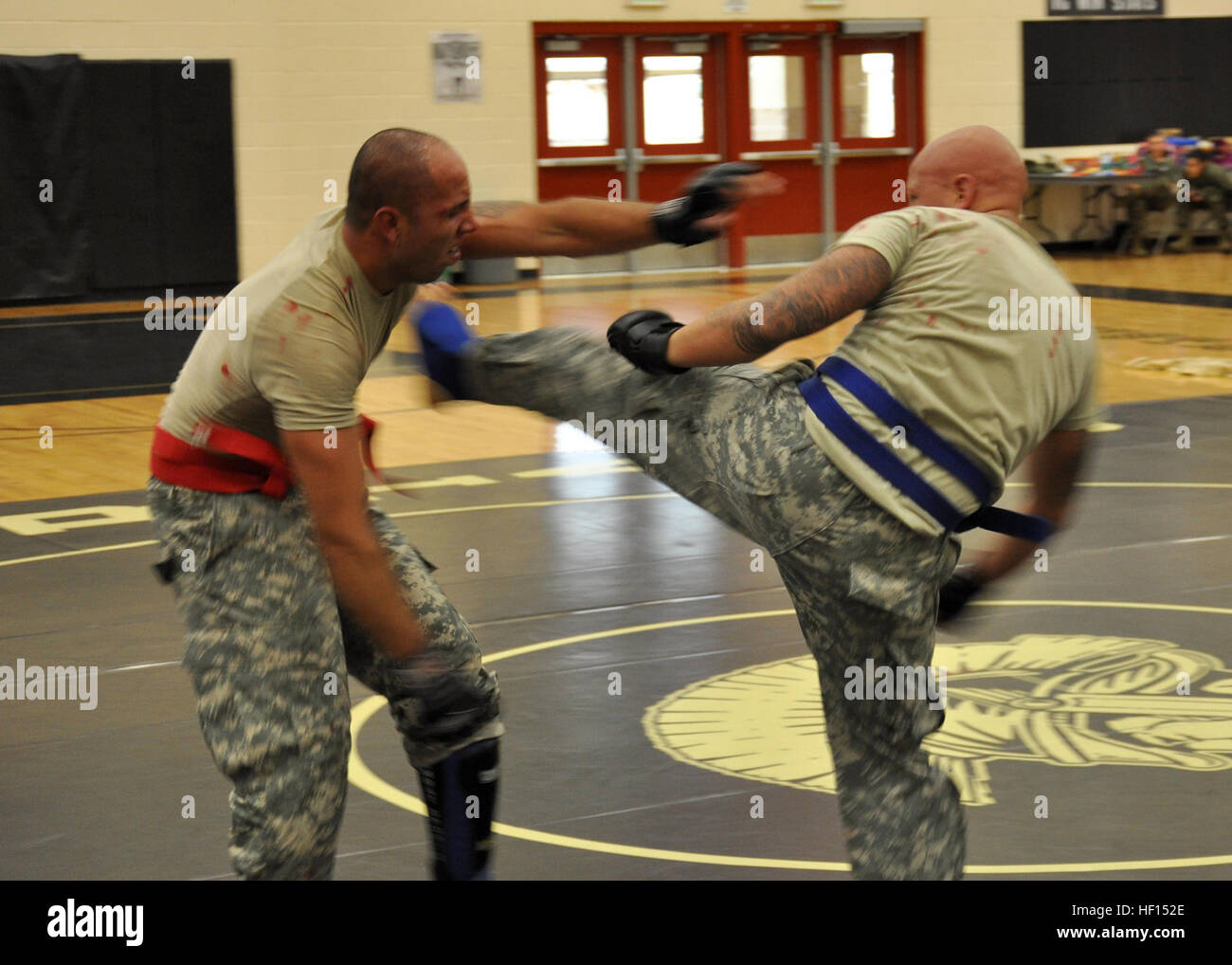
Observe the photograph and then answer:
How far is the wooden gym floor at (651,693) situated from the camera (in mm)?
4324

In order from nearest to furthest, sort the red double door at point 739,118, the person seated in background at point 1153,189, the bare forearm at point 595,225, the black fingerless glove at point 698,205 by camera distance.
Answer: the black fingerless glove at point 698,205
the bare forearm at point 595,225
the red double door at point 739,118
the person seated in background at point 1153,189

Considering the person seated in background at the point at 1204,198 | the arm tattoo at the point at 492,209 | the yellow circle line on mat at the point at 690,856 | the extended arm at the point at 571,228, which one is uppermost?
the person seated in background at the point at 1204,198

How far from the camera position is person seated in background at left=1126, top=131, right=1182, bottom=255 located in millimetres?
21062

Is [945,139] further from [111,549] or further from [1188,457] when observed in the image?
[1188,457]

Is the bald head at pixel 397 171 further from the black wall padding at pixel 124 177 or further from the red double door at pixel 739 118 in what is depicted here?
the red double door at pixel 739 118

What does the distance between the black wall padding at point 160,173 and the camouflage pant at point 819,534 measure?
15463 millimetres

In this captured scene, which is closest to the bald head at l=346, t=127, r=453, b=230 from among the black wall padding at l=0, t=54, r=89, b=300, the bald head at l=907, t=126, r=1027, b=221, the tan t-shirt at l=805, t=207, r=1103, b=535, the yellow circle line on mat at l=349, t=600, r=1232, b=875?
the tan t-shirt at l=805, t=207, r=1103, b=535

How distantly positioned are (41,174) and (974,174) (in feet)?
51.6

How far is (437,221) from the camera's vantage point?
3.29 m

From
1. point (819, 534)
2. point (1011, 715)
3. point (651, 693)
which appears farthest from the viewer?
point (651, 693)

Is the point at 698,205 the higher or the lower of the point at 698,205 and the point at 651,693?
the higher

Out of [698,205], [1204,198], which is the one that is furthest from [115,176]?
[698,205]

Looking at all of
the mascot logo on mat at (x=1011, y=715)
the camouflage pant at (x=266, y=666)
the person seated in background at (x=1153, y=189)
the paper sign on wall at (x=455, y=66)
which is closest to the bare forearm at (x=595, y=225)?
the camouflage pant at (x=266, y=666)

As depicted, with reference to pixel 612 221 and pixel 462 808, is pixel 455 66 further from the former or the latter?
pixel 462 808
